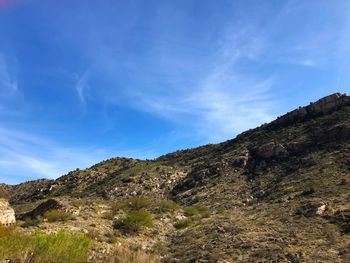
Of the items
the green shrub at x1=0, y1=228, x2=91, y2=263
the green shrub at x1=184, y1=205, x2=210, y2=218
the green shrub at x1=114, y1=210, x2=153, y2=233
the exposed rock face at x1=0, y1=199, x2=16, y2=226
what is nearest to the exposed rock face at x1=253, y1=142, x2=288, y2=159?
the green shrub at x1=184, y1=205, x2=210, y2=218

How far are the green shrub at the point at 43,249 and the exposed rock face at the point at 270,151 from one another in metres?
40.6

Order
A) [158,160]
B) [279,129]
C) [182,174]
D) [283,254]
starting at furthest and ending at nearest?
[158,160]
[279,129]
[182,174]
[283,254]

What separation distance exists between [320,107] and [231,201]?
1232 inches

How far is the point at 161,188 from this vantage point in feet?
182

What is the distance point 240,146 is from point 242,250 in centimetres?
4554

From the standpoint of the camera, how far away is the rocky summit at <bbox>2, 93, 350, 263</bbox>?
20609mm

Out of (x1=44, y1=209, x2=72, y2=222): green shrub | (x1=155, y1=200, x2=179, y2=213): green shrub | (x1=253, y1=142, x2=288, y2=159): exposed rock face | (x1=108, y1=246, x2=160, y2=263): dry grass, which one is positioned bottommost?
(x1=108, y1=246, x2=160, y2=263): dry grass

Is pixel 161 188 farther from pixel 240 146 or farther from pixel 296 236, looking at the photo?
pixel 296 236

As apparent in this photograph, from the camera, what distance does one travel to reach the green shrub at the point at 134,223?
25.0m

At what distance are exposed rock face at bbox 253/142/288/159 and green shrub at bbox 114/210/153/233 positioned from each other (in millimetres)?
29725

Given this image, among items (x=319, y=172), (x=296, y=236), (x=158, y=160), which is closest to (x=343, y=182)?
(x=319, y=172)

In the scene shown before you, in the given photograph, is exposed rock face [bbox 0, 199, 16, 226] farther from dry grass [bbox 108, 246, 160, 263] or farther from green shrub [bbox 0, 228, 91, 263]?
dry grass [bbox 108, 246, 160, 263]

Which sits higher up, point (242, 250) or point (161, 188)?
point (161, 188)

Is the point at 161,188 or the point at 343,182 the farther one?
the point at 161,188
